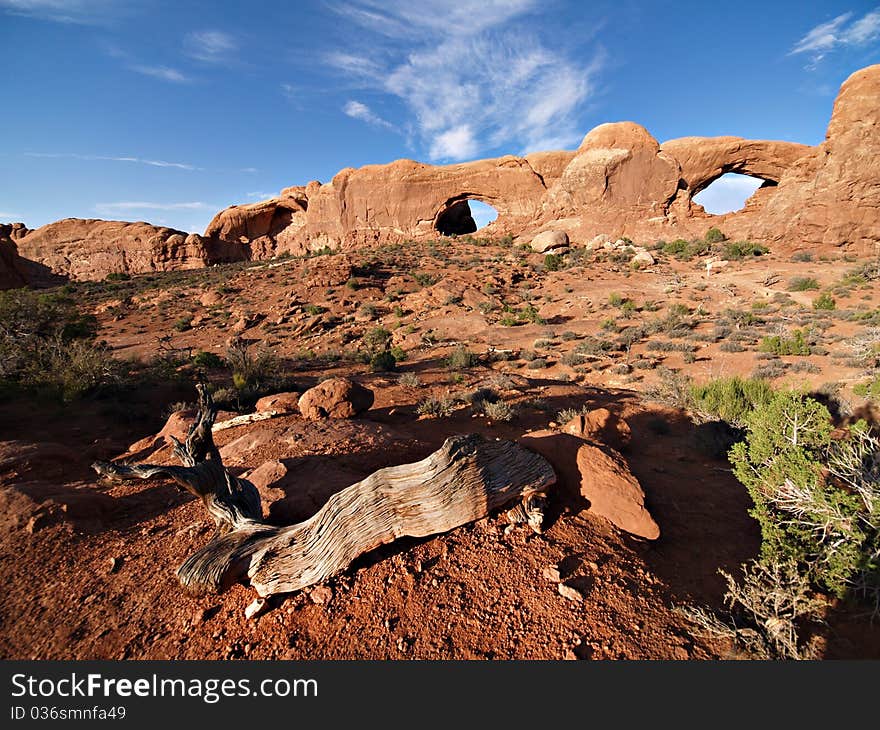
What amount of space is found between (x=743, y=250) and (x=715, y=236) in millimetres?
2786

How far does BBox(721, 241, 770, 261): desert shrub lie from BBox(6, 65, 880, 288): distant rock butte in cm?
157

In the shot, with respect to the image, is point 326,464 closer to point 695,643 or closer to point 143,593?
point 143,593

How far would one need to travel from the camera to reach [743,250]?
68.8 ft

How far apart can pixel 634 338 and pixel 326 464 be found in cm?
1107

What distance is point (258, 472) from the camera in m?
3.46

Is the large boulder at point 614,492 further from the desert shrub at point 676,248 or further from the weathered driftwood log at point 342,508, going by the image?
the desert shrub at point 676,248

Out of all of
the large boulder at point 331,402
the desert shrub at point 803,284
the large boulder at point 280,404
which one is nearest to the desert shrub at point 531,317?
the desert shrub at point 803,284

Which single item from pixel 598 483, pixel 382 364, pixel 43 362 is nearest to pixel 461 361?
pixel 382 364

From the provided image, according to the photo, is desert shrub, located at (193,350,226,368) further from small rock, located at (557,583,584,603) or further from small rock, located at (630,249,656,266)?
small rock, located at (630,249,656,266)

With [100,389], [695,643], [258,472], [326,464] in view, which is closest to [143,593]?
[258,472]

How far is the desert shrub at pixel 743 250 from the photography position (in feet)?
68.0

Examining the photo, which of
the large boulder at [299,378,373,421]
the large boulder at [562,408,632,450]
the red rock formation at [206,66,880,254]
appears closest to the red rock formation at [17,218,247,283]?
the red rock formation at [206,66,880,254]

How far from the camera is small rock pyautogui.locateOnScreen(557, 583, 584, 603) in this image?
7.04 ft

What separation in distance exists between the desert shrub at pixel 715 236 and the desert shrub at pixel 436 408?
83.5 feet
